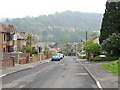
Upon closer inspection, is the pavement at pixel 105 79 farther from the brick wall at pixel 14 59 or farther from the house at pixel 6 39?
the house at pixel 6 39

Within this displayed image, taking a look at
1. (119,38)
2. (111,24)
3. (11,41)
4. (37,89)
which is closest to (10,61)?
(119,38)

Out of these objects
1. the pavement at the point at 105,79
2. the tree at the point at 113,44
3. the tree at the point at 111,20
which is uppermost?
the tree at the point at 111,20

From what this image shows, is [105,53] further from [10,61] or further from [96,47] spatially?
[10,61]

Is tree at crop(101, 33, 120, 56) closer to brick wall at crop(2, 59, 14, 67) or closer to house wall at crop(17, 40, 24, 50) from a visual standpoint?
brick wall at crop(2, 59, 14, 67)

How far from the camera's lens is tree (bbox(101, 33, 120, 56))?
5903 cm

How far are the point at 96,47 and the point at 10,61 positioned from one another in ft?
93.1

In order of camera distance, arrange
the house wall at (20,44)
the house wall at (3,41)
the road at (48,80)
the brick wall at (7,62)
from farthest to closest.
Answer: the house wall at (20,44)
the house wall at (3,41)
the brick wall at (7,62)
the road at (48,80)

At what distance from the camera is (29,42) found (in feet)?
273

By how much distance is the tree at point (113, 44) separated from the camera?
59031 millimetres

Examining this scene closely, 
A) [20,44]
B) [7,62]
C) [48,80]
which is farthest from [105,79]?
[20,44]

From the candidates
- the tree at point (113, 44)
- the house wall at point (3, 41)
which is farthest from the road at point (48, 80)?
the house wall at point (3, 41)

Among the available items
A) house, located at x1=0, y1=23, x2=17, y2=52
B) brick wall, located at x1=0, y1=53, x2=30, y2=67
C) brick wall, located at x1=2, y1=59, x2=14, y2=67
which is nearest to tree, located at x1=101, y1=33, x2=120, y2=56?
brick wall, located at x1=0, y1=53, x2=30, y2=67

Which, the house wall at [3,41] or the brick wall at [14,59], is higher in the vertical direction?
the house wall at [3,41]

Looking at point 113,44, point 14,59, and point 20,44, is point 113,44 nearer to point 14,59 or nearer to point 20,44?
point 14,59
